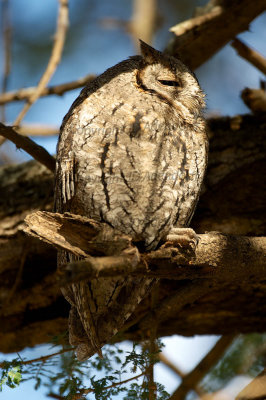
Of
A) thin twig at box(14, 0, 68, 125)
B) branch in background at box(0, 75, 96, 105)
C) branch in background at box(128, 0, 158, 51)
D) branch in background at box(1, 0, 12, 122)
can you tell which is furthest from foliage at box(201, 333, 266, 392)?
branch in background at box(128, 0, 158, 51)

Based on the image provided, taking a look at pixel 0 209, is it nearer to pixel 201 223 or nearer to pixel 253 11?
pixel 201 223

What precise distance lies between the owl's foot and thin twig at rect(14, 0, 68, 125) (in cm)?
151

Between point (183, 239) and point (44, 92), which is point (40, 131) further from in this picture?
point (183, 239)

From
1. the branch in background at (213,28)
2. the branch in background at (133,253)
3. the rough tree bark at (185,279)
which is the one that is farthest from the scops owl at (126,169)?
the branch in background at (213,28)

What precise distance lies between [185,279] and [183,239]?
1.01 metres

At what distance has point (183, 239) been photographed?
2074mm

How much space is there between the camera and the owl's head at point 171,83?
255 cm

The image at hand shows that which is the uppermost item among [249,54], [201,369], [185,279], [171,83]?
[249,54]

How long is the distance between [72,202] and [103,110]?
46 centimetres

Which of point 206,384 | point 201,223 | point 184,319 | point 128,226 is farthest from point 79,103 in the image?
point 206,384

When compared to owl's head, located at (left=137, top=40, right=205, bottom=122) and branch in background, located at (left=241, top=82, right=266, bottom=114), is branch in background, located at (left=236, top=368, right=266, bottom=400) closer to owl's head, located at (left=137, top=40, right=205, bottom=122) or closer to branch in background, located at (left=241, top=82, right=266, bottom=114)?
owl's head, located at (left=137, top=40, right=205, bottom=122)

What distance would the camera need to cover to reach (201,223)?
3.18 metres

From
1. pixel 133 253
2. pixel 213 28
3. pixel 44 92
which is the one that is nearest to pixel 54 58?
pixel 44 92

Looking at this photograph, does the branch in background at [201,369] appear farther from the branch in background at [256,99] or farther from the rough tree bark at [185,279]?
the branch in background at [256,99]
